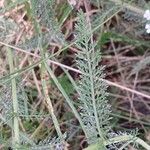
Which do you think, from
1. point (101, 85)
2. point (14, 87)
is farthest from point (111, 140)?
point (14, 87)

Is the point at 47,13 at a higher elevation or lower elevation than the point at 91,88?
higher

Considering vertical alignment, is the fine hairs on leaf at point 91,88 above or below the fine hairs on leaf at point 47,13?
below

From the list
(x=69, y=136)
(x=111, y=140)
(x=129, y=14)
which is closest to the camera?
(x=111, y=140)

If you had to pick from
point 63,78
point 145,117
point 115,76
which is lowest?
point 145,117

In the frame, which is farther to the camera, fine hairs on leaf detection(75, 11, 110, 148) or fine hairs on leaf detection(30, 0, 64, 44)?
fine hairs on leaf detection(30, 0, 64, 44)

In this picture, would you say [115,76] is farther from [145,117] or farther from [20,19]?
[20,19]

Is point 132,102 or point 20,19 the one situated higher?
point 20,19

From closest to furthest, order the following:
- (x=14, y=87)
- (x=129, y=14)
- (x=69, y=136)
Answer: (x=14, y=87) < (x=129, y=14) < (x=69, y=136)

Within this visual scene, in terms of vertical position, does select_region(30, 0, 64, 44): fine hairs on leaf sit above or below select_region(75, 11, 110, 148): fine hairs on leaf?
above

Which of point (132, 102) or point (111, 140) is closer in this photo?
point (111, 140)

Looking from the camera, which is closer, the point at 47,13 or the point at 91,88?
the point at 91,88

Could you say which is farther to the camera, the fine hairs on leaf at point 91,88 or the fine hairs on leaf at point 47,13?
the fine hairs on leaf at point 47,13
